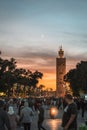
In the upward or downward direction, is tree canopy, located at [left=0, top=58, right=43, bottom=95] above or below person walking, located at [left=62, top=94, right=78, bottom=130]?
above

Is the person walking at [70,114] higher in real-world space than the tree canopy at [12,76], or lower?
lower

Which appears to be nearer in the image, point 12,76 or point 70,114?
point 70,114

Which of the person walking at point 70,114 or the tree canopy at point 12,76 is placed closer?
the person walking at point 70,114

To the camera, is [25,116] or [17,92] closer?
[25,116]

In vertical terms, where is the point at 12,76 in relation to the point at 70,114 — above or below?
above

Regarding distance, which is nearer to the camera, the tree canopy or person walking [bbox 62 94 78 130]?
person walking [bbox 62 94 78 130]

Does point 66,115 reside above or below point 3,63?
below

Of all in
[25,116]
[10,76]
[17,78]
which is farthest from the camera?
[17,78]

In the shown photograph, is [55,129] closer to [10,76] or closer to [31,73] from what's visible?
[10,76]

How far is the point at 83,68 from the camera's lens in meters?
119

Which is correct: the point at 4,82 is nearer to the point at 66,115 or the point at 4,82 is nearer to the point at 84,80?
the point at 84,80

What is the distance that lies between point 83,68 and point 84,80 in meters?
5.70

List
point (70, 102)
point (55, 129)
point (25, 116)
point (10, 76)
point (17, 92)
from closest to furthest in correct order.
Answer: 1. point (70, 102)
2. point (25, 116)
3. point (55, 129)
4. point (10, 76)
5. point (17, 92)

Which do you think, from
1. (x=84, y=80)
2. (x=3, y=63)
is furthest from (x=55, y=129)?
(x=3, y=63)
